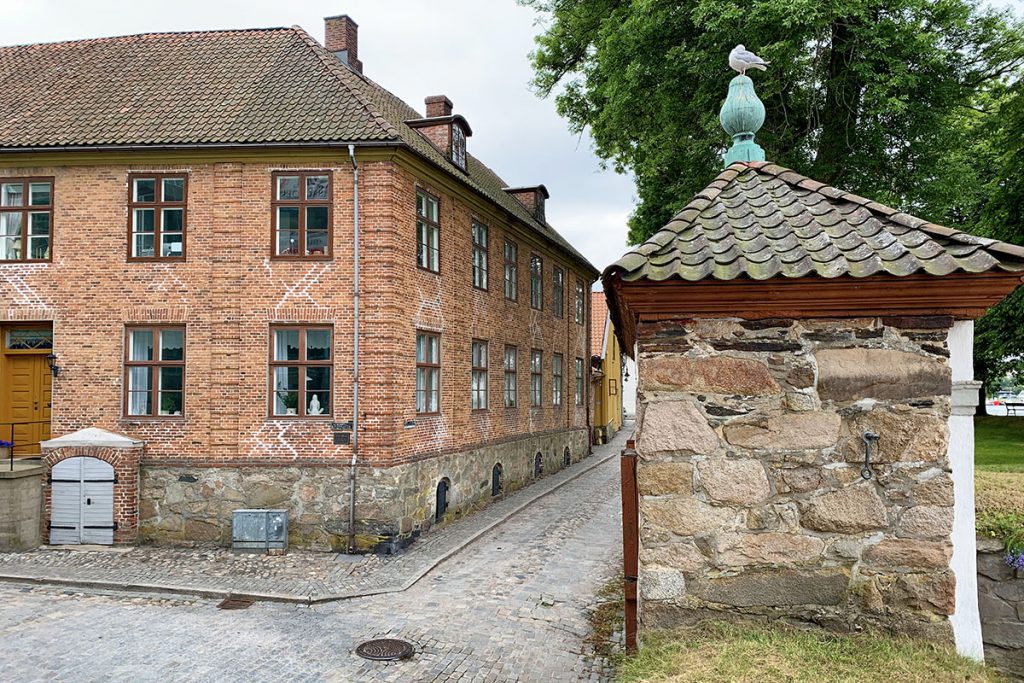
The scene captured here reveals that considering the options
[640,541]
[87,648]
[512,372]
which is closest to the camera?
[640,541]

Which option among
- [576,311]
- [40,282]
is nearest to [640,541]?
[40,282]

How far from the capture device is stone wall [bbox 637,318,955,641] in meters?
4.33

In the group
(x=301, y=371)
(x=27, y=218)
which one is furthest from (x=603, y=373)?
(x=27, y=218)

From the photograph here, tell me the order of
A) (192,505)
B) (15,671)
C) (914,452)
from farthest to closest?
1. (192,505)
2. (15,671)
3. (914,452)

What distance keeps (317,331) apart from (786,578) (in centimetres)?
1035

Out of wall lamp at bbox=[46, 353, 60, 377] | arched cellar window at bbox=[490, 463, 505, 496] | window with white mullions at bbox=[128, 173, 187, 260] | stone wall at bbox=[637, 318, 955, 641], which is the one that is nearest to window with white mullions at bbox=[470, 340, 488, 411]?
arched cellar window at bbox=[490, 463, 505, 496]

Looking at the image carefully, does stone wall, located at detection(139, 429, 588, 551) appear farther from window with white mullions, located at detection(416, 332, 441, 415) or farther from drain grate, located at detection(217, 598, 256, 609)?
drain grate, located at detection(217, 598, 256, 609)

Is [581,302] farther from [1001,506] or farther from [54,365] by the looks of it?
[1001,506]

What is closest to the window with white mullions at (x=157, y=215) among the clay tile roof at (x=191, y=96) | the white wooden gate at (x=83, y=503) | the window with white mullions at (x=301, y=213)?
the clay tile roof at (x=191, y=96)

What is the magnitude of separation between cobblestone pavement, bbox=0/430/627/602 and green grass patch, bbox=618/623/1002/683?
6.91 meters

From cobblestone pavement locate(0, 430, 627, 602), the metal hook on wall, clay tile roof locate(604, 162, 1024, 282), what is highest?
clay tile roof locate(604, 162, 1024, 282)

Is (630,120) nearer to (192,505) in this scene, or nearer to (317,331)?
(317,331)

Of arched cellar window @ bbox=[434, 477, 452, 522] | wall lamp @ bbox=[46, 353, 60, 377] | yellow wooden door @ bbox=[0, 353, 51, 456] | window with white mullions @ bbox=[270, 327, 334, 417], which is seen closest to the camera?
window with white mullions @ bbox=[270, 327, 334, 417]

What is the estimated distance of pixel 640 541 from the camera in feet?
15.2
